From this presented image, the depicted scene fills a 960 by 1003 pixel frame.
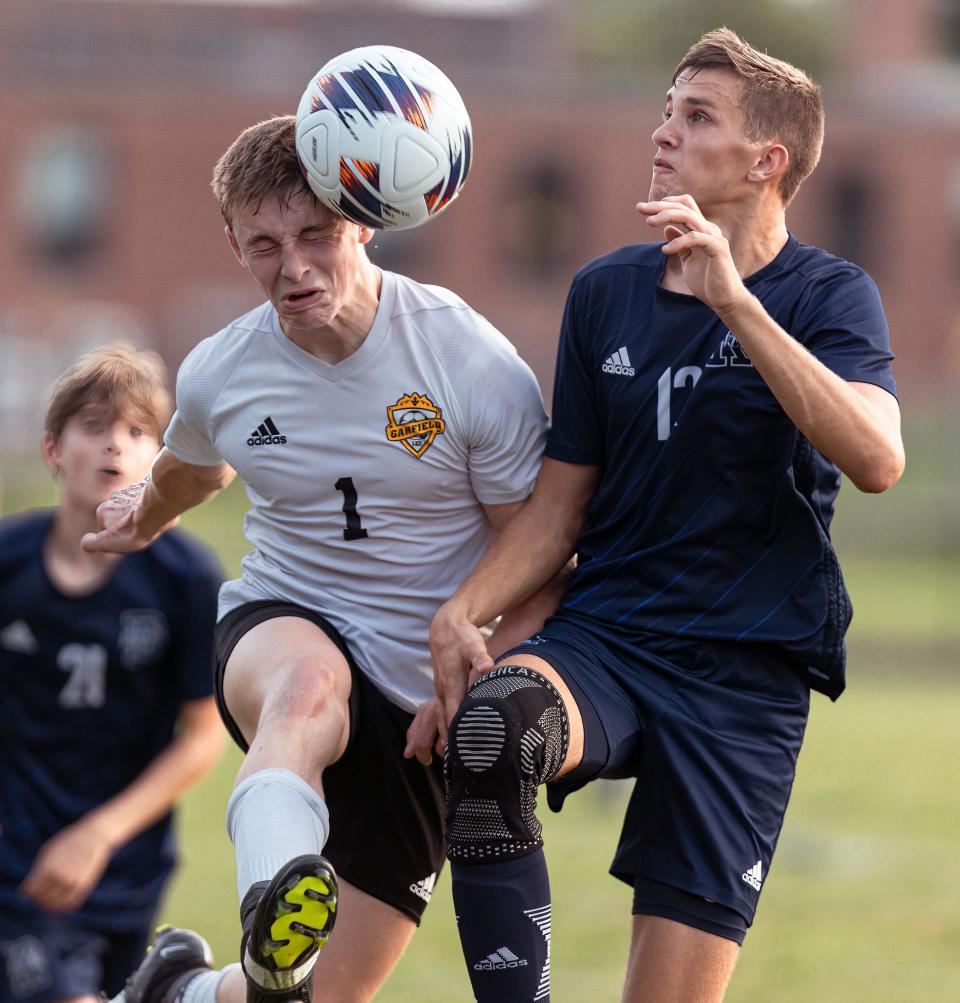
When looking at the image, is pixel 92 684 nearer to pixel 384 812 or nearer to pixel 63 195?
pixel 384 812

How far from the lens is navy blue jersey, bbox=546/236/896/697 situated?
4582mm

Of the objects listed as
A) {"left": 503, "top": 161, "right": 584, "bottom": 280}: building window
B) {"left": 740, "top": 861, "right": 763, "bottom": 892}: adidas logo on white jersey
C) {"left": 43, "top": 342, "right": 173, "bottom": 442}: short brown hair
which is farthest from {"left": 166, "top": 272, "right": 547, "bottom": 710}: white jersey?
{"left": 503, "top": 161, "right": 584, "bottom": 280}: building window

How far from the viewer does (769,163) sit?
15.2 feet

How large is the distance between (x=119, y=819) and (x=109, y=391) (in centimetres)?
150

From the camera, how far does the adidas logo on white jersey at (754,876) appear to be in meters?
4.70

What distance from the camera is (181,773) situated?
596cm

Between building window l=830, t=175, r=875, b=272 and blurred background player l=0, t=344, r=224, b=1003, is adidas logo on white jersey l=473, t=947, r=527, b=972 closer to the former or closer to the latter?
blurred background player l=0, t=344, r=224, b=1003

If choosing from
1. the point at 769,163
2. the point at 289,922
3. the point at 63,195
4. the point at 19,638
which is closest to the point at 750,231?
the point at 769,163

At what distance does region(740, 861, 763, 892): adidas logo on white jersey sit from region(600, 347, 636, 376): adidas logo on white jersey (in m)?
1.40

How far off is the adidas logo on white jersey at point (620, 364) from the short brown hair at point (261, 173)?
0.95 metres

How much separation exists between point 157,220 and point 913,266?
75.2ft

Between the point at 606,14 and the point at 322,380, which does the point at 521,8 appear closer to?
the point at 606,14

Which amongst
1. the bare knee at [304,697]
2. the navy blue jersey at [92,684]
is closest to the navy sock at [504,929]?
the bare knee at [304,697]

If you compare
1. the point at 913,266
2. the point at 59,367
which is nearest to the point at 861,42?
the point at 913,266
